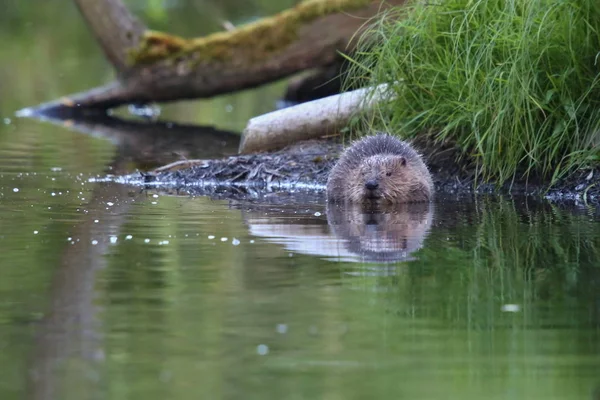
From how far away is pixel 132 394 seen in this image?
3.41 m

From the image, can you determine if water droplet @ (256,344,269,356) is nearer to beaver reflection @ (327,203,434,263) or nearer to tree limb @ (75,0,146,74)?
beaver reflection @ (327,203,434,263)

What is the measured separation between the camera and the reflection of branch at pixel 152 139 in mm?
11531

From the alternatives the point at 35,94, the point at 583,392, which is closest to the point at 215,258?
the point at 583,392

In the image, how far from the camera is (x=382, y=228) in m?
6.96

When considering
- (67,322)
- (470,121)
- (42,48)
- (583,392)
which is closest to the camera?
(583,392)

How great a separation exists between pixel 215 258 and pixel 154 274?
50cm

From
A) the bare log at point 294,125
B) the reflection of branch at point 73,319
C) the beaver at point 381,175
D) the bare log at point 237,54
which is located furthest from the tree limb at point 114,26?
the reflection of branch at point 73,319

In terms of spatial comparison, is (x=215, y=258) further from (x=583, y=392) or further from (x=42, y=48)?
(x=42, y=48)

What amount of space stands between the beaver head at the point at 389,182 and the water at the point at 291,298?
20 cm

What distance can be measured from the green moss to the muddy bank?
121 inches

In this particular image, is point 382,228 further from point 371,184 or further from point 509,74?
point 509,74

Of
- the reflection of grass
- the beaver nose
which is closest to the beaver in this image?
the beaver nose

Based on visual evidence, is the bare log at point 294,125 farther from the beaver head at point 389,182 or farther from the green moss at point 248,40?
the green moss at point 248,40

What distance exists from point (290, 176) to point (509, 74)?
215 cm
